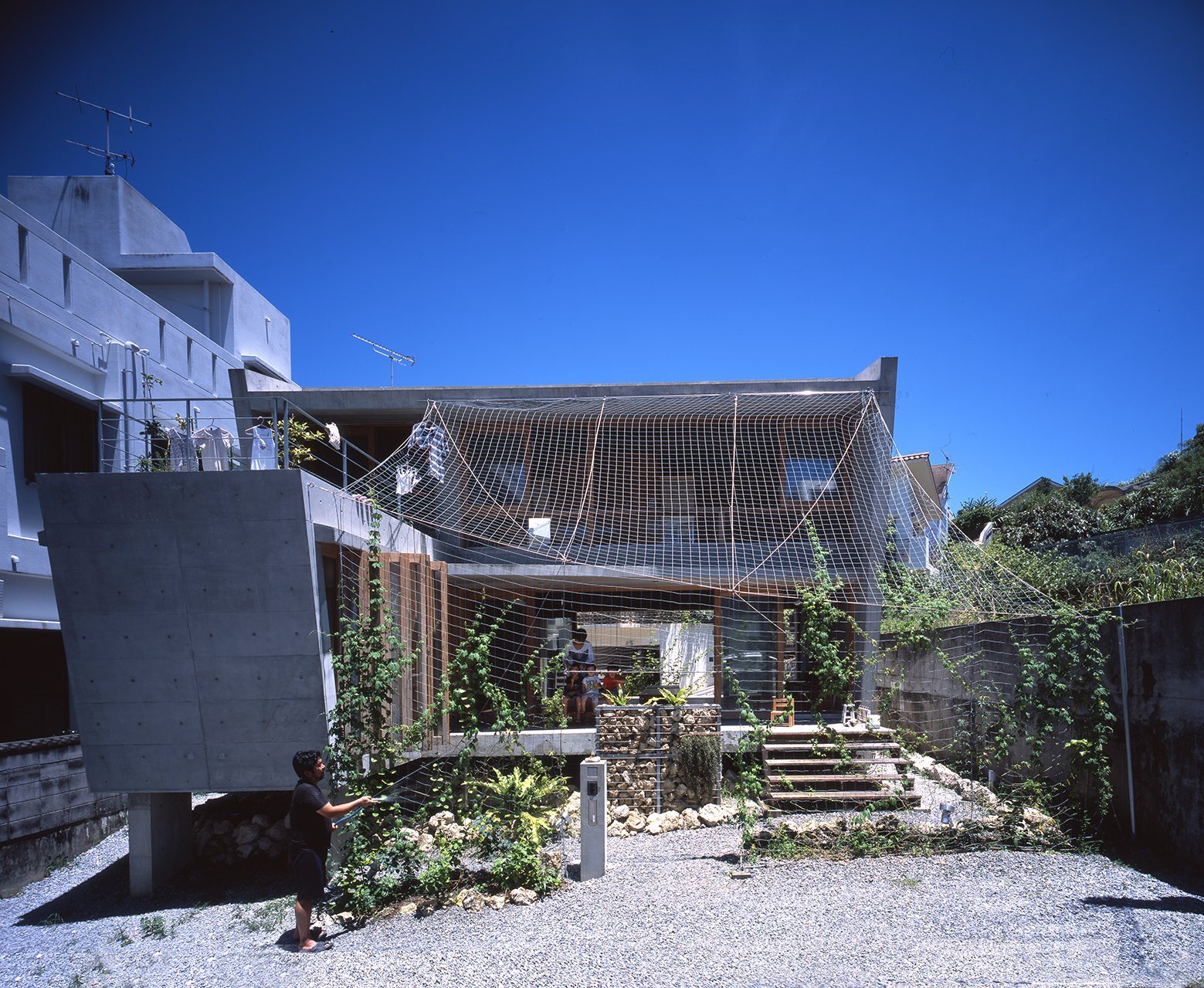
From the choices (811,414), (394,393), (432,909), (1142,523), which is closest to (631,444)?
(811,414)

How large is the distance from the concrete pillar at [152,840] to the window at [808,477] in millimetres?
7250

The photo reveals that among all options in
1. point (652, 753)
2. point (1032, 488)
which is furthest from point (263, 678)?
point (1032, 488)

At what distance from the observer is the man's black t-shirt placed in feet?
16.9

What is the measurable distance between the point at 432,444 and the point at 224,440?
224 cm

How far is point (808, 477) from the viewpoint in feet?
32.1

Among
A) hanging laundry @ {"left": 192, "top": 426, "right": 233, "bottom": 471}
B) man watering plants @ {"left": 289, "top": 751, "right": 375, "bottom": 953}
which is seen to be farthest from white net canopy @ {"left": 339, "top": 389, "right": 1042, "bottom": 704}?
man watering plants @ {"left": 289, "top": 751, "right": 375, "bottom": 953}

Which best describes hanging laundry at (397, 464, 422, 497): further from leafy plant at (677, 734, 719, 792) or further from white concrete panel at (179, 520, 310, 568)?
leafy plant at (677, 734, 719, 792)

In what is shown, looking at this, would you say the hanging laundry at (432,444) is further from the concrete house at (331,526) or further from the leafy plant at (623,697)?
the leafy plant at (623,697)

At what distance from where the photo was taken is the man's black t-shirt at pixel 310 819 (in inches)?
202

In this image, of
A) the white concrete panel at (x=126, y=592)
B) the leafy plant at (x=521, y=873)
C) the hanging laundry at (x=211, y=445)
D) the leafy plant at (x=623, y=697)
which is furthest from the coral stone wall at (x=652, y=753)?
the hanging laundry at (x=211, y=445)

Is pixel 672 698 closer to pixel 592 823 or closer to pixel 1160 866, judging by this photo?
pixel 592 823

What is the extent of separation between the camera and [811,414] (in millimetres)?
9688

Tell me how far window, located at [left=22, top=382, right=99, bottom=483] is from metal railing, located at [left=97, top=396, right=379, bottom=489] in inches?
10.1

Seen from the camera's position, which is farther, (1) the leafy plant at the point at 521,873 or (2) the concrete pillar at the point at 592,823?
(2) the concrete pillar at the point at 592,823
